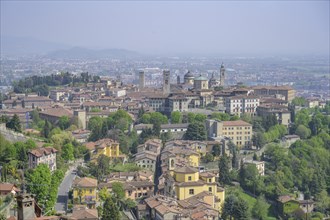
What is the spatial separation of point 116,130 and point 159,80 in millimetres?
41382

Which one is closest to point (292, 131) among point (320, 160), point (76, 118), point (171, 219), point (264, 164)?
point (320, 160)

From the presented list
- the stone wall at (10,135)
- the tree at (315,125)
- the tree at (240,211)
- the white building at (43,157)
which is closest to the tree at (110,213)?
the tree at (240,211)

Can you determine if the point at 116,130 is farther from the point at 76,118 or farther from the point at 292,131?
the point at 292,131

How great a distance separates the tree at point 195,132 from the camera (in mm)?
19953

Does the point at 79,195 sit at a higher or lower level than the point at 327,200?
higher

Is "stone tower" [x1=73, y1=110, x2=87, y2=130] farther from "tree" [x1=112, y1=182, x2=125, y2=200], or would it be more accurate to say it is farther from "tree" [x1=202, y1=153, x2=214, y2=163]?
"tree" [x1=112, y1=182, x2=125, y2=200]

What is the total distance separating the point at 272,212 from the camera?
16.3 meters

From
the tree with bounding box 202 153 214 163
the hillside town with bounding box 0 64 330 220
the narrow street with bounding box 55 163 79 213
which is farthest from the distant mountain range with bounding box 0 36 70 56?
the narrow street with bounding box 55 163 79 213

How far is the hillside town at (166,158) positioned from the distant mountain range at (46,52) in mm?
86814

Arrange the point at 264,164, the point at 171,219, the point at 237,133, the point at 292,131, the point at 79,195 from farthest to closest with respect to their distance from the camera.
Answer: the point at 292,131 → the point at 237,133 → the point at 264,164 → the point at 79,195 → the point at 171,219

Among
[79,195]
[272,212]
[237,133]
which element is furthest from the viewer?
A: [237,133]

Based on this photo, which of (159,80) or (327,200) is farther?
(159,80)

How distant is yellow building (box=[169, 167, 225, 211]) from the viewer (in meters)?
14.4

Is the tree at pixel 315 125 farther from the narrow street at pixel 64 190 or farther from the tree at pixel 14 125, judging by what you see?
the tree at pixel 14 125
